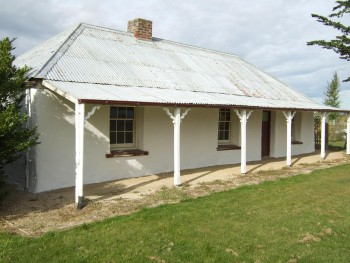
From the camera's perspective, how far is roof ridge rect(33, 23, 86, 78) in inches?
353

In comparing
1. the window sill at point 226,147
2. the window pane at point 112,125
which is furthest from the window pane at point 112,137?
the window sill at point 226,147

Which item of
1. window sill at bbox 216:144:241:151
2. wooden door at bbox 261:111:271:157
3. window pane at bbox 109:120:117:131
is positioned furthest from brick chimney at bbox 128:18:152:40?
wooden door at bbox 261:111:271:157

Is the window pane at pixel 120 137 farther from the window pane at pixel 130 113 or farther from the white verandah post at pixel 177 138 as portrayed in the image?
the white verandah post at pixel 177 138

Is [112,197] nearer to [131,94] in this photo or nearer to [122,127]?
[131,94]

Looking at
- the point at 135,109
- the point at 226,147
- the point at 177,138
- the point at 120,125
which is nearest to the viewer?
the point at 177,138

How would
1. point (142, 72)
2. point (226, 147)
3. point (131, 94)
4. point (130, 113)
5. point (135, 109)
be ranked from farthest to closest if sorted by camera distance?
1. point (226, 147)
2. point (142, 72)
3. point (135, 109)
4. point (130, 113)
5. point (131, 94)

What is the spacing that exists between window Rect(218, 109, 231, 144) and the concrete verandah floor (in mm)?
1262

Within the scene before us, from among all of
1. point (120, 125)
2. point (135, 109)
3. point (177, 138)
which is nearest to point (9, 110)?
point (177, 138)

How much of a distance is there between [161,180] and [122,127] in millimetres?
2060

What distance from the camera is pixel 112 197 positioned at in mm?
8453

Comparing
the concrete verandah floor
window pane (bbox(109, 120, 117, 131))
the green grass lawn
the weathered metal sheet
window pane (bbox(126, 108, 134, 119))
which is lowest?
the green grass lawn

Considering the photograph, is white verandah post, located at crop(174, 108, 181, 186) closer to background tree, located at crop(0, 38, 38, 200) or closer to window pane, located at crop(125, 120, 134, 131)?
window pane, located at crop(125, 120, 134, 131)

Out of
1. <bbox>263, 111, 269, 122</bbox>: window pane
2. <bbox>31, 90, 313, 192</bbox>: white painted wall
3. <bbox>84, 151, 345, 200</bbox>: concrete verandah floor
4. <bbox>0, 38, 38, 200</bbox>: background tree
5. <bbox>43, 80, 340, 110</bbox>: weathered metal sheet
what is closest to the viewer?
<bbox>0, 38, 38, 200</bbox>: background tree

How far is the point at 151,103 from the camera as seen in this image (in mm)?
8781
